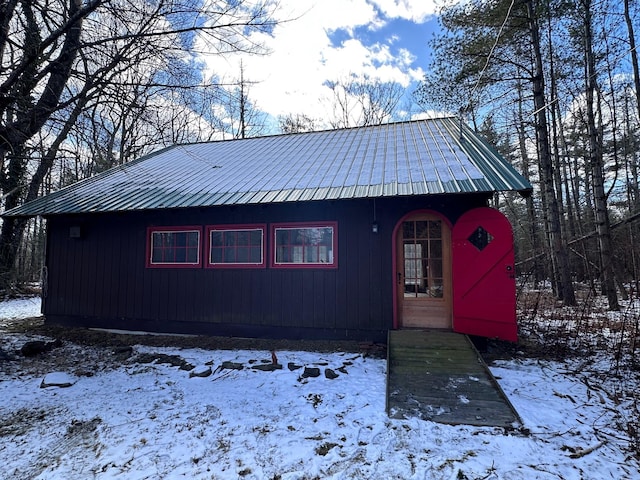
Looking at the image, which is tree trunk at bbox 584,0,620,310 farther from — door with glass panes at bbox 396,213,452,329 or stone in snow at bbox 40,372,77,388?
stone in snow at bbox 40,372,77,388

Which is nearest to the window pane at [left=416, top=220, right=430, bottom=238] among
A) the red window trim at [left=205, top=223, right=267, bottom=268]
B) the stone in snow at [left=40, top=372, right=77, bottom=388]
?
the red window trim at [left=205, top=223, right=267, bottom=268]

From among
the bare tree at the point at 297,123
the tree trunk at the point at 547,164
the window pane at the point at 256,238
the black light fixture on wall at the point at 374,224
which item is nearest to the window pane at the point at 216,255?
the window pane at the point at 256,238

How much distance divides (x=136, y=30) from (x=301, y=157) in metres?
3.91

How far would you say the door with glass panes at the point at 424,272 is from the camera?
5250 millimetres

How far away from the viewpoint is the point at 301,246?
18.9 ft

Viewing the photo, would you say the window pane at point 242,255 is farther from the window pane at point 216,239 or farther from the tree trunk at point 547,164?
the tree trunk at point 547,164

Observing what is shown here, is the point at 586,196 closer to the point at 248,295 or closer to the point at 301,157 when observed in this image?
the point at 301,157

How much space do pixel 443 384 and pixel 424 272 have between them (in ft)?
6.75

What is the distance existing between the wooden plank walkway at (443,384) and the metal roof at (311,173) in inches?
84.6

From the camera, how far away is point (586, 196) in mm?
16391

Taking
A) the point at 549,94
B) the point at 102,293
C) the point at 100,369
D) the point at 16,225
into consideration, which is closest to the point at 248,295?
the point at 100,369

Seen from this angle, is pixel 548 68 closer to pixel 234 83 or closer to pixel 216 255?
pixel 234 83

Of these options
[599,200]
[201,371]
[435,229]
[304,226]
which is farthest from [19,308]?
[599,200]

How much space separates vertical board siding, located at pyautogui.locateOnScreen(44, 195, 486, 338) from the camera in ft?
17.6
